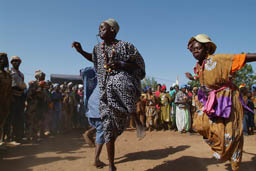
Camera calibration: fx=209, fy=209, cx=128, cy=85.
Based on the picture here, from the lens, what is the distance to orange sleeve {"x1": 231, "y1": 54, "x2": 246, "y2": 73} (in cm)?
255

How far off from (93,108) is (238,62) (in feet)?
8.26

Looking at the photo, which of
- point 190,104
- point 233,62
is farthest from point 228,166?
point 190,104

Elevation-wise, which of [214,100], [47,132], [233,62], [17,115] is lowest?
[47,132]

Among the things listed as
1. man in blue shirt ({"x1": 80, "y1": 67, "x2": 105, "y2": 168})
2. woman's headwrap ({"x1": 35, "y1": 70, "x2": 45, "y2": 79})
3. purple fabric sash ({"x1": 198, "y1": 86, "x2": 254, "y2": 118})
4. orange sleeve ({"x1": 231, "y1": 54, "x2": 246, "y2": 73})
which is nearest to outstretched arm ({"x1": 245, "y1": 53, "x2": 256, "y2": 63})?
orange sleeve ({"x1": 231, "y1": 54, "x2": 246, "y2": 73})

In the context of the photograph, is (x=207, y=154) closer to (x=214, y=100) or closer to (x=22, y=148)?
(x=214, y=100)

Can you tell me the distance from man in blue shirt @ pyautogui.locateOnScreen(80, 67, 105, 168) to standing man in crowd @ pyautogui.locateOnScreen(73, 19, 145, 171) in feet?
2.33

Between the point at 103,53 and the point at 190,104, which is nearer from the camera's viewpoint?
the point at 103,53

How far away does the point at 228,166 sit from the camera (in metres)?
3.59

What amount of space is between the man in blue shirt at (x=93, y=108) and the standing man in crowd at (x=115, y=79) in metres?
0.71

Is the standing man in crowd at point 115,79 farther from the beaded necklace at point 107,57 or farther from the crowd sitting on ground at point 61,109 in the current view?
the crowd sitting on ground at point 61,109

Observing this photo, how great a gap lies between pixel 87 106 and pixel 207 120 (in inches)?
89.4

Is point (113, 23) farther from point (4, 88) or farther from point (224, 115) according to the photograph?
point (4, 88)

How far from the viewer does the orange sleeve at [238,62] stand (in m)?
2.55

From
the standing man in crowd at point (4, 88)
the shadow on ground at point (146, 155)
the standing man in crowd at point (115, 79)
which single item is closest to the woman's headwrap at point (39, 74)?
the standing man in crowd at point (4, 88)
